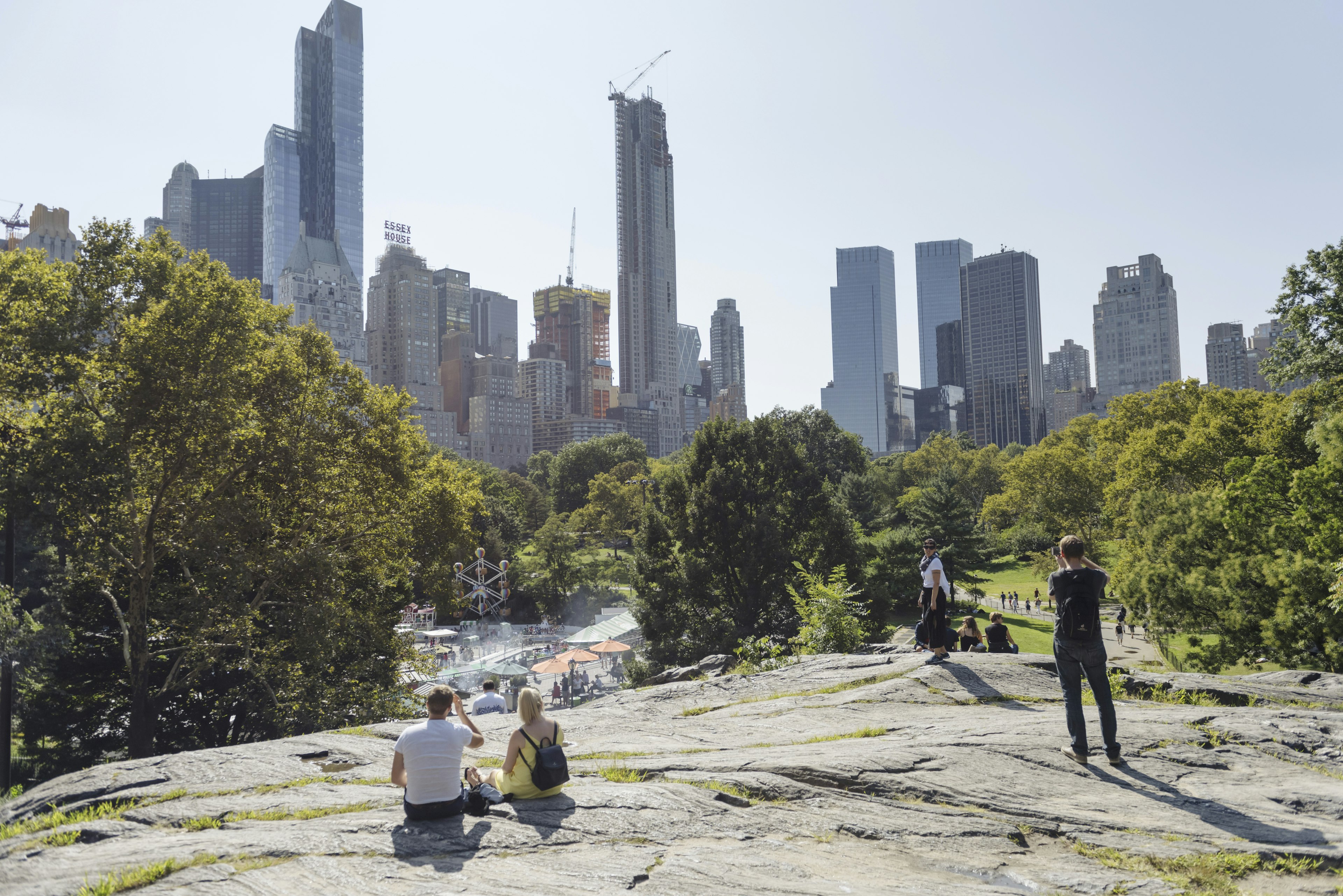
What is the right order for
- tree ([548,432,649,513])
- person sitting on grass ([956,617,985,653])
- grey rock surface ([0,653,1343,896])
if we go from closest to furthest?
grey rock surface ([0,653,1343,896])
person sitting on grass ([956,617,985,653])
tree ([548,432,649,513])

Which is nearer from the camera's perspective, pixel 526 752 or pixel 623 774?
pixel 526 752

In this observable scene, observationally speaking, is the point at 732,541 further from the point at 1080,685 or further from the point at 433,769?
the point at 433,769

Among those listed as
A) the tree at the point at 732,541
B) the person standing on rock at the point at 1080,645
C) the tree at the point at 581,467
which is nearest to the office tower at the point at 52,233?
the tree at the point at 581,467

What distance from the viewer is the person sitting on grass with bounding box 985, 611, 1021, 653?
13.4 metres

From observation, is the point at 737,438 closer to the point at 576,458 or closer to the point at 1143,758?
the point at 1143,758

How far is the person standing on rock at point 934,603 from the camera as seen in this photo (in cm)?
1034

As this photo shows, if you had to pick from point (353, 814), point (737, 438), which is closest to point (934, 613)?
point (353, 814)

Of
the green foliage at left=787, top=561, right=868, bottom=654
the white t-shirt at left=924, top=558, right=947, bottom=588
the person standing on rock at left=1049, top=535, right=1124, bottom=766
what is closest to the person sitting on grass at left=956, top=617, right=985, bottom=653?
the green foliage at left=787, top=561, right=868, bottom=654

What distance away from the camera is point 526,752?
20.4ft

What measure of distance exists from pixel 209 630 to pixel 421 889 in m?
16.2

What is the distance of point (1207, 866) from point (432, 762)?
5013mm

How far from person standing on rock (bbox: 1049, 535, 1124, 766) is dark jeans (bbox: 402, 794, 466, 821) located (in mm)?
4995

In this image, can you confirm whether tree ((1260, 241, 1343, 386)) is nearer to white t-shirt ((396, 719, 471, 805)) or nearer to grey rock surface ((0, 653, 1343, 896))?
grey rock surface ((0, 653, 1343, 896))

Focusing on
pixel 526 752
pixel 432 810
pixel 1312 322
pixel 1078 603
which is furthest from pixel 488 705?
pixel 1312 322
